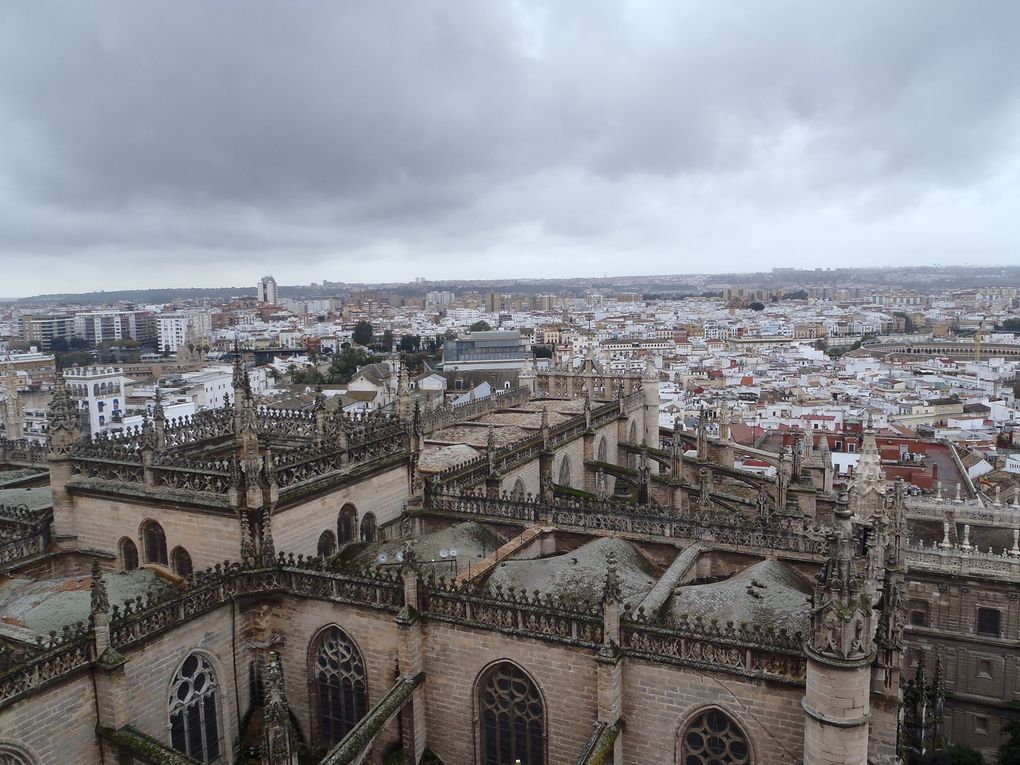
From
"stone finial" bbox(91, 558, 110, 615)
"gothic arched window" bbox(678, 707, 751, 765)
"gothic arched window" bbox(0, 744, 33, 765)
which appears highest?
"stone finial" bbox(91, 558, 110, 615)

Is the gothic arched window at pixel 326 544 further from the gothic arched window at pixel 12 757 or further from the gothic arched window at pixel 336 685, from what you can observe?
the gothic arched window at pixel 12 757

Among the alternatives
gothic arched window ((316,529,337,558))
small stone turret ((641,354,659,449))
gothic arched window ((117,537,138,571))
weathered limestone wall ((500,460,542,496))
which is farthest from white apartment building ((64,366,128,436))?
gothic arched window ((316,529,337,558))

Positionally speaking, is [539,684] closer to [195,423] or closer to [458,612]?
[458,612]

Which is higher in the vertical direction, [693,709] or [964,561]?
[693,709]

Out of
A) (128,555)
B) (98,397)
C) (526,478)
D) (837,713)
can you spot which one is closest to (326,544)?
(128,555)

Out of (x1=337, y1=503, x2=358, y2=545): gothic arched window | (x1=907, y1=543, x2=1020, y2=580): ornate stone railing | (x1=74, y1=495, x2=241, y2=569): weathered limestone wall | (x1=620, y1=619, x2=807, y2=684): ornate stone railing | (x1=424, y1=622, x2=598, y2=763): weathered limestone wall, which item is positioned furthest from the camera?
(x1=907, y1=543, x2=1020, y2=580): ornate stone railing

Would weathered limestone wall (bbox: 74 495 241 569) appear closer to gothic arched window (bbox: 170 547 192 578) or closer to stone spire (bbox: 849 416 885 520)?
gothic arched window (bbox: 170 547 192 578)

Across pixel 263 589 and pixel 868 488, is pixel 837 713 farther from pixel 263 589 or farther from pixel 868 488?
pixel 263 589
